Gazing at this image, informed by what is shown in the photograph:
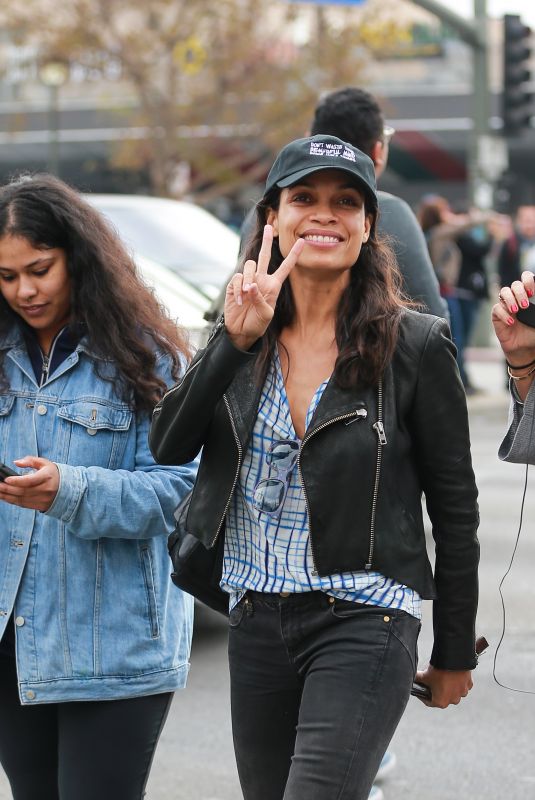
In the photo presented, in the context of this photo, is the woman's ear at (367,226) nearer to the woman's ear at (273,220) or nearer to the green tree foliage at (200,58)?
the woman's ear at (273,220)

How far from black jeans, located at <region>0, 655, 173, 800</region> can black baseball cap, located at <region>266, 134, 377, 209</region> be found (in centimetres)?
120

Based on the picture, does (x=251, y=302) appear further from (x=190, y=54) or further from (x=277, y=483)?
(x=190, y=54)

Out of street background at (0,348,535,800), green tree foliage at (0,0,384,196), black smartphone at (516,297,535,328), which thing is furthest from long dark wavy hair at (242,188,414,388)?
green tree foliage at (0,0,384,196)

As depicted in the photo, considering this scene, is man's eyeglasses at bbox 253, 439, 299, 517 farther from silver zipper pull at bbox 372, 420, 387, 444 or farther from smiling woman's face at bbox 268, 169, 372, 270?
smiling woman's face at bbox 268, 169, 372, 270

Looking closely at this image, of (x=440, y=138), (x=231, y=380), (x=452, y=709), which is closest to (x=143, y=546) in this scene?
(x=231, y=380)

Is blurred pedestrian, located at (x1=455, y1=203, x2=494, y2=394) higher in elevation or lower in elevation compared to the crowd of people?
lower

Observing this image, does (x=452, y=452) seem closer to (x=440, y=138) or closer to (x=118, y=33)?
(x=118, y=33)

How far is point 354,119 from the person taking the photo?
5109 mm

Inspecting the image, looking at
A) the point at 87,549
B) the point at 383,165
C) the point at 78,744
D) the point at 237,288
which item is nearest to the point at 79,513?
the point at 87,549

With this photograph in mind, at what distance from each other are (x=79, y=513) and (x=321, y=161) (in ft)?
2.99

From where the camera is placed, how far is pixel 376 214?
3189 millimetres

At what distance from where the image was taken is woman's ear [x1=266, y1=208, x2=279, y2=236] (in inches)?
125

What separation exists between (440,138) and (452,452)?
1497 inches

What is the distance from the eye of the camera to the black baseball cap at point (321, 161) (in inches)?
119
